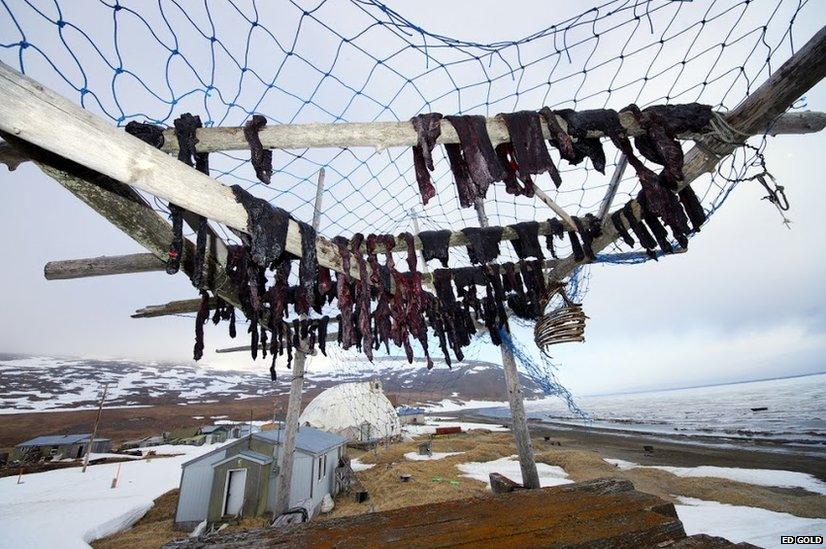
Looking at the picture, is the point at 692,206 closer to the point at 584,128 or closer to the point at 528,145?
the point at 584,128

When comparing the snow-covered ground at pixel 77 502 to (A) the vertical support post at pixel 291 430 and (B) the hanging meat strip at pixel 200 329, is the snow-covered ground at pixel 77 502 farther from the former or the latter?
(B) the hanging meat strip at pixel 200 329

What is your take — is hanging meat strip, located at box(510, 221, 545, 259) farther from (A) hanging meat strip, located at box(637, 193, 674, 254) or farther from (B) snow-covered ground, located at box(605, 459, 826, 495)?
(B) snow-covered ground, located at box(605, 459, 826, 495)

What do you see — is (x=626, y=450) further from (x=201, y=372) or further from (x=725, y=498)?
(x=201, y=372)

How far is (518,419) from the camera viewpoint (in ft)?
17.7

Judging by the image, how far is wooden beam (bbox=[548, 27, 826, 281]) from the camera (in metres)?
2.21

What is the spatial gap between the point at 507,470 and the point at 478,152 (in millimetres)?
22692

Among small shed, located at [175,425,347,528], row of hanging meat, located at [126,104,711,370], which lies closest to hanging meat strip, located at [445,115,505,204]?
row of hanging meat, located at [126,104,711,370]

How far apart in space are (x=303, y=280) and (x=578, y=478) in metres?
21.6

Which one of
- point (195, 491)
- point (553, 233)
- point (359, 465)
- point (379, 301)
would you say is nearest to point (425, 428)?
point (359, 465)

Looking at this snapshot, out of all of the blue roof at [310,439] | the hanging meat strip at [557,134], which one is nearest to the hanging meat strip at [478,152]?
the hanging meat strip at [557,134]

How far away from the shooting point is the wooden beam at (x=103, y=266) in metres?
3.44

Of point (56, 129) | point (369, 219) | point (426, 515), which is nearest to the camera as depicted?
point (56, 129)

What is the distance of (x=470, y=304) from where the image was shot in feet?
17.6

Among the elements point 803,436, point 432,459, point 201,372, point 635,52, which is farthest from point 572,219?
point 201,372
